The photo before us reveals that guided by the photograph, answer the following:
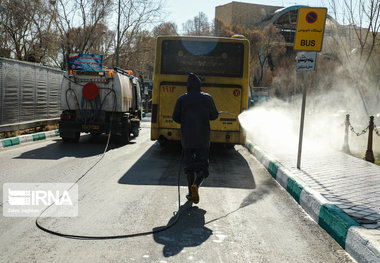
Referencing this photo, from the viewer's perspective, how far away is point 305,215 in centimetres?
488

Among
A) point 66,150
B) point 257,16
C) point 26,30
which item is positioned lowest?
point 66,150

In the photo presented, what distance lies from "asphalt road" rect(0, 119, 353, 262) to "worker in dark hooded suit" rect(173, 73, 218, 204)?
527 millimetres

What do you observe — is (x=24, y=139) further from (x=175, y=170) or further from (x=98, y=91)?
(x=175, y=170)

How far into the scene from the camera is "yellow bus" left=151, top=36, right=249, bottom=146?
361 inches

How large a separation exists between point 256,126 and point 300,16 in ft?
38.7

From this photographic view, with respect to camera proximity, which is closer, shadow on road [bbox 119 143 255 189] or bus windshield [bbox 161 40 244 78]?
shadow on road [bbox 119 143 255 189]

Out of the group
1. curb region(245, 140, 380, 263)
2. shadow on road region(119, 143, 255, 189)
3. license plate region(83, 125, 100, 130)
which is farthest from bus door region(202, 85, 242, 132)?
license plate region(83, 125, 100, 130)

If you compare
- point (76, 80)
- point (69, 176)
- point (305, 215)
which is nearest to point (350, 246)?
point (305, 215)

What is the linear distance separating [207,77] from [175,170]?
9.18 ft

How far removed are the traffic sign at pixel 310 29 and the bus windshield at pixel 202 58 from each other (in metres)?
2.18

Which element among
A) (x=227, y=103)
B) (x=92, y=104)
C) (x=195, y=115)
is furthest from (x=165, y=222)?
(x=92, y=104)

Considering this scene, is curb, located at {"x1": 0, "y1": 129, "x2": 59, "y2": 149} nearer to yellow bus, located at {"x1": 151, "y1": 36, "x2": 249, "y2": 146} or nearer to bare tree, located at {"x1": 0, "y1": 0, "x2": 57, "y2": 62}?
yellow bus, located at {"x1": 151, "y1": 36, "x2": 249, "y2": 146}

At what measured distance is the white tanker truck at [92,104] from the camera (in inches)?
457

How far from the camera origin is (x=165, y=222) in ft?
14.0
